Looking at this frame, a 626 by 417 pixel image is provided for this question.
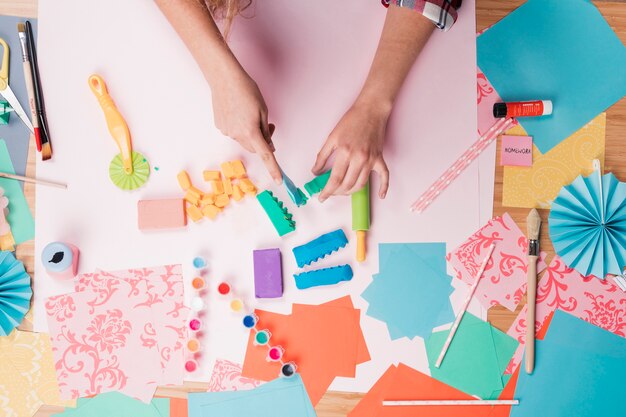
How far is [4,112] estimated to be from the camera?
3.24 feet

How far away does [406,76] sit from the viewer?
0.98 meters

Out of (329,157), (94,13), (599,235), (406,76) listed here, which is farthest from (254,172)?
(599,235)

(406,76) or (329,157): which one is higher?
(406,76)

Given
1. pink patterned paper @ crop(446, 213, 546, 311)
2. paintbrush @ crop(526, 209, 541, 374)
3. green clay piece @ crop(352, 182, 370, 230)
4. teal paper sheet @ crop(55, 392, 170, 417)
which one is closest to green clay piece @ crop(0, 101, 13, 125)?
teal paper sheet @ crop(55, 392, 170, 417)

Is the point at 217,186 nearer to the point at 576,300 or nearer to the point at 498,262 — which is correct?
the point at 498,262

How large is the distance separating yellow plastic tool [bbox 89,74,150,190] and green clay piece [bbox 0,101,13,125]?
164 mm

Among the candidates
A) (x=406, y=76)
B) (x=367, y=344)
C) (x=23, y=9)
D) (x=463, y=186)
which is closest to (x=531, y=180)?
(x=463, y=186)

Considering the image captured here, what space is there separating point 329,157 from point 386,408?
42 cm

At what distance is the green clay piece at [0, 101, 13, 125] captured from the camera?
99 cm

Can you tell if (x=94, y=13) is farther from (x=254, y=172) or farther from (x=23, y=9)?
(x=254, y=172)

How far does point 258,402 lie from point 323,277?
0.23 m

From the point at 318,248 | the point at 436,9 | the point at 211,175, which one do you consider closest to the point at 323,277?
the point at 318,248

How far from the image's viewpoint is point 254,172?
3.22 feet

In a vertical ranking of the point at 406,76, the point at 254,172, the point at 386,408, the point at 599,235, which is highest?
the point at 406,76
